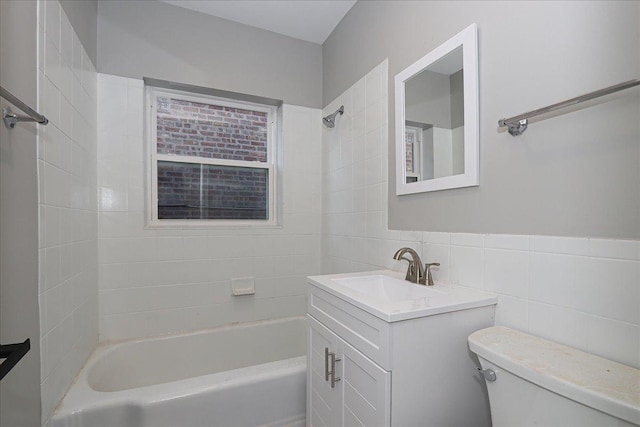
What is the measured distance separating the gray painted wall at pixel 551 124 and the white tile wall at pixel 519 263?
0.06m

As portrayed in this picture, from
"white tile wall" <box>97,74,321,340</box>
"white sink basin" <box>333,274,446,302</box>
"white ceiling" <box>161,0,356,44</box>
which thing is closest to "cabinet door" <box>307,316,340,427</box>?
"white sink basin" <box>333,274,446,302</box>

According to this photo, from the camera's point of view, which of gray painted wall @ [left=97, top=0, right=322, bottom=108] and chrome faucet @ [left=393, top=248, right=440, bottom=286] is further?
gray painted wall @ [left=97, top=0, right=322, bottom=108]

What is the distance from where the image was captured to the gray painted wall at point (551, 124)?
2.61 feet

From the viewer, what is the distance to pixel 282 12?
210 centimetres

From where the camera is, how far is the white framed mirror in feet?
3.92

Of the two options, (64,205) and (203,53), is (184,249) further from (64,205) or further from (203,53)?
(203,53)

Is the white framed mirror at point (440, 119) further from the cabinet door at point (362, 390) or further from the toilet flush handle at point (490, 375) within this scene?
the cabinet door at point (362, 390)

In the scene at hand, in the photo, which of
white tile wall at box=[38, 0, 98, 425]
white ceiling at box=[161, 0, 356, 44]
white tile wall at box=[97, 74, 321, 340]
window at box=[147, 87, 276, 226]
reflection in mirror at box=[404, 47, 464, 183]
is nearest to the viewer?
white tile wall at box=[38, 0, 98, 425]

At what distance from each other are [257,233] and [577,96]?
193 centimetres

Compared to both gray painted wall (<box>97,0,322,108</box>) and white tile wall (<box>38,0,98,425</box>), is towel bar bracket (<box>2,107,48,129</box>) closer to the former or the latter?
white tile wall (<box>38,0,98,425</box>)

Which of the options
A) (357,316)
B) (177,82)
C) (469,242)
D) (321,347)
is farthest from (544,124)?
(177,82)

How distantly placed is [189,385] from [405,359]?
1037 millimetres

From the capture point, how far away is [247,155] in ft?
7.84

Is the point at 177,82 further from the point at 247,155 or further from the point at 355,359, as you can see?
Result: the point at 355,359
